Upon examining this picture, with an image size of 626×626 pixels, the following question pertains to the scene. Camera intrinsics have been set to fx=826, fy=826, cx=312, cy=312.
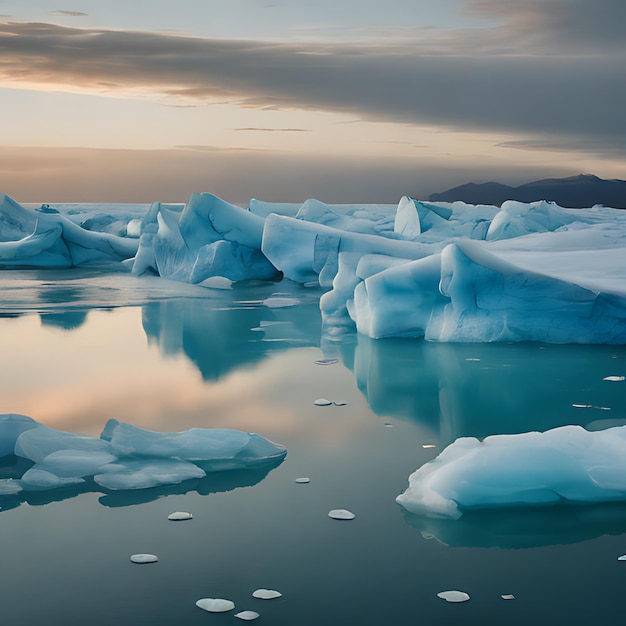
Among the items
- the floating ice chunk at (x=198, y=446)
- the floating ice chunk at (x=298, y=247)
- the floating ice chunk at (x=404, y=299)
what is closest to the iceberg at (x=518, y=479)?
the floating ice chunk at (x=198, y=446)

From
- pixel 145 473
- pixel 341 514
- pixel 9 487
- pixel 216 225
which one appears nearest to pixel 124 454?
pixel 145 473

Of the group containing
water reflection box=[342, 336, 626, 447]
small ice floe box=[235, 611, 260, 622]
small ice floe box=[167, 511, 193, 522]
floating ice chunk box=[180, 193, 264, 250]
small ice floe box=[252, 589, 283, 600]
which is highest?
floating ice chunk box=[180, 193, 264, 250]

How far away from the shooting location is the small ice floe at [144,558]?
2.41m

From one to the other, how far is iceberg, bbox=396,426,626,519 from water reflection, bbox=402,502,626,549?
0.04 m

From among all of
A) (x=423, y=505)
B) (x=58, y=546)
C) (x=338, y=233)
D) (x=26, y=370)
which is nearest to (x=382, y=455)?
(x=423, y=505)

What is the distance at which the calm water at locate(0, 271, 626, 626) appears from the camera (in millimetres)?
2184

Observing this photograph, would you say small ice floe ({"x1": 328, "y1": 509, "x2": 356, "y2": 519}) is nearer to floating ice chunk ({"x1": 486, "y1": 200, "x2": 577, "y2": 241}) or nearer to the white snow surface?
the white snow surface

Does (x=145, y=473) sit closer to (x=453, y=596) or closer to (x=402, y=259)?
(x=453, y=596)

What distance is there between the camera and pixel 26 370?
555 cm

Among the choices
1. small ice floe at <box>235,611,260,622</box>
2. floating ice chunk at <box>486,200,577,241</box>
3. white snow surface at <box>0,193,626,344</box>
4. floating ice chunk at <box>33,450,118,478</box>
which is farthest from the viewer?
floating ice chunk at <box>486,200,577,241</box>

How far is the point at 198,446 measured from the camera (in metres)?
3.34

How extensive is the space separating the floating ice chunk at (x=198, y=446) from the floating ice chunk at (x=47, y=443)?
3.1 inches

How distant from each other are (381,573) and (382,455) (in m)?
1.16

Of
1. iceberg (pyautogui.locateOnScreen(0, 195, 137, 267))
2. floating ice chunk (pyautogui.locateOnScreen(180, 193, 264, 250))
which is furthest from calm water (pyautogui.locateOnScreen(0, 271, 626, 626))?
iceberg (pyautogui.locateOnScreen(0, 195, 137, 267))
